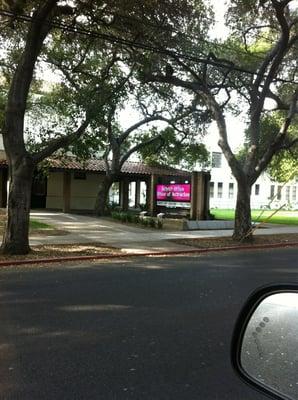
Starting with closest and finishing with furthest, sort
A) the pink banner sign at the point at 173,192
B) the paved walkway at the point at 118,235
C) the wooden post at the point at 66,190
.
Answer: the paved walkway at the point at 118,235 → the pink banner sign at the point at 173,192 → the wooden post at the point at 66,190

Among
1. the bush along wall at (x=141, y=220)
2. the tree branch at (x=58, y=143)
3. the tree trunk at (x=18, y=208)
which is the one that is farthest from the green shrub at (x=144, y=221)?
the tree trunk at (x=18, y=208)

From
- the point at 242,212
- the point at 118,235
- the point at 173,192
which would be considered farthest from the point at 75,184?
the point at 242,212

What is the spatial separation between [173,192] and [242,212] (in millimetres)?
7623

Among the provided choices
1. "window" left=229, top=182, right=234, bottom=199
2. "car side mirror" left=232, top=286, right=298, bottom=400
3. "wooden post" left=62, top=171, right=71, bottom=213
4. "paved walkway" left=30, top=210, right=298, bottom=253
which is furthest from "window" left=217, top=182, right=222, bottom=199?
"car side mirror" left=232, top=286, right=298, bottom=400

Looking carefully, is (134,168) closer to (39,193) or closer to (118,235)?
(39,193)

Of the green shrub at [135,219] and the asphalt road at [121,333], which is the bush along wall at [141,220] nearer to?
the green shrub at [135,219]

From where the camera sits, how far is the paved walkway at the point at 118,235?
627 inches

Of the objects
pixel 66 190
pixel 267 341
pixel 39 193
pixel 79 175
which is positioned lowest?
pixel 267 341

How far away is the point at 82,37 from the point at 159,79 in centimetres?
336

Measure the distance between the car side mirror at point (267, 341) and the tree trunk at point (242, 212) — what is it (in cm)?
1577

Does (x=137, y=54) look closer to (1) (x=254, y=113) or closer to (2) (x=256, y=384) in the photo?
(1) (x=254, y=113)

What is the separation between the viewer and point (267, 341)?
2.36m

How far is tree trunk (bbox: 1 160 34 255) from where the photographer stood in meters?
12.9

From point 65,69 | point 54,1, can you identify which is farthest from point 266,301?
point 65,69
